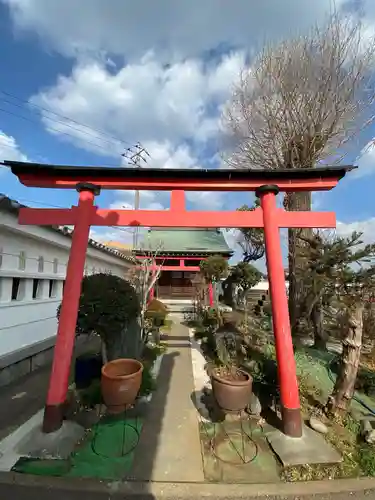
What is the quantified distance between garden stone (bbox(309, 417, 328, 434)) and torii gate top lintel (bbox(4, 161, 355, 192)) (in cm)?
371

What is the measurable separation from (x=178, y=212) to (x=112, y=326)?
2384mm

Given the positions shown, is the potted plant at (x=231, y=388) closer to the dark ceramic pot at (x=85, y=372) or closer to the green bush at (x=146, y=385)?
the green bush at (x=146, y=385)

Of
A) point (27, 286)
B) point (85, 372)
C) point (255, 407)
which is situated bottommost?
point (255, 407)

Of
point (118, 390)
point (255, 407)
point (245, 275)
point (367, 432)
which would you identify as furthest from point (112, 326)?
point (245, 275)

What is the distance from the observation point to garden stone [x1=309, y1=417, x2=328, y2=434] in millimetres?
4082

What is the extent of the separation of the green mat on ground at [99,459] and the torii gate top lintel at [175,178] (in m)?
3.91

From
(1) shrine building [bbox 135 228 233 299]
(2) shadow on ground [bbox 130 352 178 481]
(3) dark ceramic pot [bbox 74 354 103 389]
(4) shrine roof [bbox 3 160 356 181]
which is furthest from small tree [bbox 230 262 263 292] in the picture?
(3) dark ceramic pot [bbox 74 354 103 389]

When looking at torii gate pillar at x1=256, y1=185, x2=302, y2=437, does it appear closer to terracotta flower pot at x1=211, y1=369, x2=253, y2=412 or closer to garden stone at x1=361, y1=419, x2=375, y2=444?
terracotta flower pot at x1=211, y1=369, x2=253, y2=412

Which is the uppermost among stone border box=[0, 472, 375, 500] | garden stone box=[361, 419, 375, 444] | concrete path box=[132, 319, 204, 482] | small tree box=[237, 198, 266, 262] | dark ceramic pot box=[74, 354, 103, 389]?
small tree box=[237, 198, 266, 262]

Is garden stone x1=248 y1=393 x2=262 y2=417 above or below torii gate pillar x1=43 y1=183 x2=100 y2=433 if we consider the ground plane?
below

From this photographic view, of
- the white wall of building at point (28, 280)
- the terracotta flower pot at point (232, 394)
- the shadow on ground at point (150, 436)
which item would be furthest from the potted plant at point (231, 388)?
the white wall of building at point (28, 280)

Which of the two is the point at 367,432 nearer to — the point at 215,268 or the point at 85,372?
the point at 85,372

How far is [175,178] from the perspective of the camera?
4949 mm

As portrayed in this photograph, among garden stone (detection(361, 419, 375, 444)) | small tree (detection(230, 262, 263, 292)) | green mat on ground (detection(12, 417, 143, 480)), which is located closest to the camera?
green mat on ground (detection(12, 417, 143, 480))
